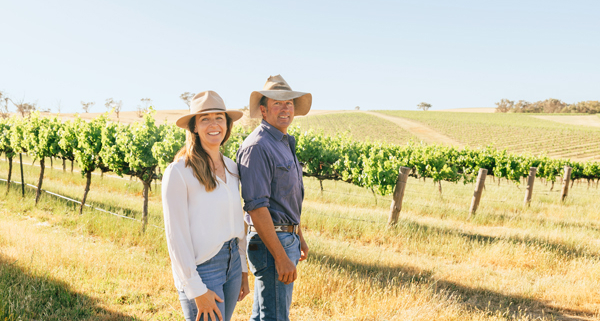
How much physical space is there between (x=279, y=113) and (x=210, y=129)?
21.4 inches

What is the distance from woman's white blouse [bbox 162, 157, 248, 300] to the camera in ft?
5.96

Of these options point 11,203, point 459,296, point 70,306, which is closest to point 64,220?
point 11,203

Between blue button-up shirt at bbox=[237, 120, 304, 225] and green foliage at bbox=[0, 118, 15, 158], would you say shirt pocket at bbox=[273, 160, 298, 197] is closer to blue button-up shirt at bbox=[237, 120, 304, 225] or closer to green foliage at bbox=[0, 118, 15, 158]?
blue button-up shirt at bbox=[237, 120, 304, 225]

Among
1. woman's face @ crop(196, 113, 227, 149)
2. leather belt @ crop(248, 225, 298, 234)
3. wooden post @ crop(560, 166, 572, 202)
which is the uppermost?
woman's face @ crop(196, 113, 227, 149)

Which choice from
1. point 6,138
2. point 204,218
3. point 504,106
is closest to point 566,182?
point 204,218

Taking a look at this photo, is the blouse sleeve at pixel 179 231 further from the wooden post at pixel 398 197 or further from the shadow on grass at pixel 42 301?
the wooden post at pixel 398 197

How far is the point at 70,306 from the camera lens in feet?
12.9

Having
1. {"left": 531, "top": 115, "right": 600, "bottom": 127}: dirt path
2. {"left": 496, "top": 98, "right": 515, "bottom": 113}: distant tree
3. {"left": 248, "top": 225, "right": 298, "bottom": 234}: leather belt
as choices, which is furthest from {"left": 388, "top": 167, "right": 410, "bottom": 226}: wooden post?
{"left": 496, "top": 98, "right": 515, "bottom": 113}: distant tree

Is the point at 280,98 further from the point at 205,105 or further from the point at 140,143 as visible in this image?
the point at 140,143

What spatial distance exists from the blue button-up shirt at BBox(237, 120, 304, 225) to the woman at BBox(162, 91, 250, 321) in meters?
0.09

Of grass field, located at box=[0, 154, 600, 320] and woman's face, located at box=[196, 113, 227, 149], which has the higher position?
woman's face, located at box=[196, 113, 227, 149]

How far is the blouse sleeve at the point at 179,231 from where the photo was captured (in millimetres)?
1811

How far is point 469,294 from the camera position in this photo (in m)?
4.95

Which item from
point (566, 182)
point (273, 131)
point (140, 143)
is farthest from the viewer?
point (566, 182)
